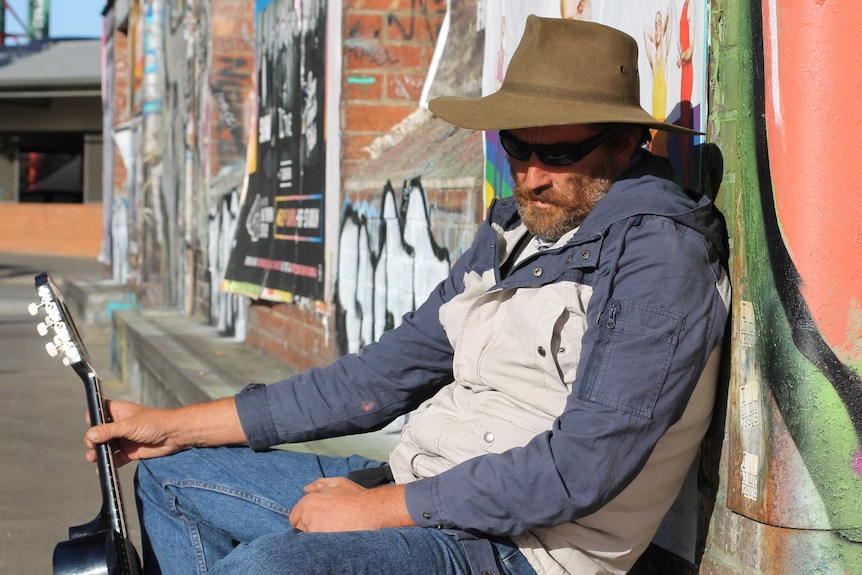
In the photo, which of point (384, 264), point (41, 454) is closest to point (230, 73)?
point (41, 454)

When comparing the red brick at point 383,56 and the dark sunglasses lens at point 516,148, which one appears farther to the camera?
the red brick at point 383,56

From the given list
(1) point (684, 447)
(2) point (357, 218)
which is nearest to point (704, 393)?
(1) point (684, 447)

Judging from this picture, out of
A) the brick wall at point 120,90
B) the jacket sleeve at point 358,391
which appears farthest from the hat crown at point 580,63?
the brick wall at point 120,90

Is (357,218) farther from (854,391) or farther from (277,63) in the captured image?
(854,391)

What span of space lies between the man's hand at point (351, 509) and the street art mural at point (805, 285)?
0.70 m

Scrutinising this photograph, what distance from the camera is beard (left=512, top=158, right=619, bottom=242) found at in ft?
7.91

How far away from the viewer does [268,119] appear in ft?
24.9

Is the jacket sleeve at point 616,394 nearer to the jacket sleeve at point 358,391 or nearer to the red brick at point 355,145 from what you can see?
the jacket sleeve at point 358,391

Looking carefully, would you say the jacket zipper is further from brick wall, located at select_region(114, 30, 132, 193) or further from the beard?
brick wall, located at select_region(114, 30, 132, 193)

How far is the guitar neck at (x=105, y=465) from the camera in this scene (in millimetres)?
2746

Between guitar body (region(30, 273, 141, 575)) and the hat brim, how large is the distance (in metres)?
1.15

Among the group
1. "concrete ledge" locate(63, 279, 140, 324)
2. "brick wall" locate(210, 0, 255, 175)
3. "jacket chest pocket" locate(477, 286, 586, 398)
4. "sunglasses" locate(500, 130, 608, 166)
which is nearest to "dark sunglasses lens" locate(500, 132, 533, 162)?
"sunglasses" locate(500, 130, 608, 166)

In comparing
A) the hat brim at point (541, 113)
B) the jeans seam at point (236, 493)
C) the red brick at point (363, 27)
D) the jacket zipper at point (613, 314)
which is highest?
the red brick at point (363, 27)

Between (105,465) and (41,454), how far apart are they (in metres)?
4.08
